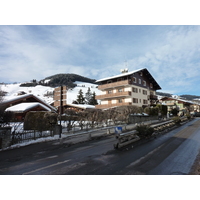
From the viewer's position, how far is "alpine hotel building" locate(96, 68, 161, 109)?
1481 inches

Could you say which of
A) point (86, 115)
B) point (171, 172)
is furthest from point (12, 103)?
point (171, 172)

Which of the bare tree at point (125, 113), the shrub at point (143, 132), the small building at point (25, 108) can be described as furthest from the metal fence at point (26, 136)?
the bare tree at point (125, 113)

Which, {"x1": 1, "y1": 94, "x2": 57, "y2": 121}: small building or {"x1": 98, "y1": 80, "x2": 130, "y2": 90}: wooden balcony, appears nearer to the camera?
{"x1": 1, "y1": 94, "x2": 57, "y2": 121}: small building

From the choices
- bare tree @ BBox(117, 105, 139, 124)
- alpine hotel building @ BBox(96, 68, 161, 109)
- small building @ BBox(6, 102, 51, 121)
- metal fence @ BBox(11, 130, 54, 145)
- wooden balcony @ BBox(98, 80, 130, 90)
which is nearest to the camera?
metal fence @ BBox(11, 130, 54, 145)

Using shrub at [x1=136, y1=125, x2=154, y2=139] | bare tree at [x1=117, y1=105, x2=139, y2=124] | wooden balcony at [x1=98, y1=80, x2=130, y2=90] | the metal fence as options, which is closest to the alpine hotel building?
wooden balcony at [x1=98, y1=80, x2=130, y2=90]

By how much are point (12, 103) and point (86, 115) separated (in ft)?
62.5

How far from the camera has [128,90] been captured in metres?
37.9

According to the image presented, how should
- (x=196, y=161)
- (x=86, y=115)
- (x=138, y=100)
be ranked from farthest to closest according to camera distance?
(x=138, y=100), (x=86, y=115), (x=196, y=161)

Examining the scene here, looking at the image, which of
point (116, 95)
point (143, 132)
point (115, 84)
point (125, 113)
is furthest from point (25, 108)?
point (115, 84)

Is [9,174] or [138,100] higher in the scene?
[138,100]

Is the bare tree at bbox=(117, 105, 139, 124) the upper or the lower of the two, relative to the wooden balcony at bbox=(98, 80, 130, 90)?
lower

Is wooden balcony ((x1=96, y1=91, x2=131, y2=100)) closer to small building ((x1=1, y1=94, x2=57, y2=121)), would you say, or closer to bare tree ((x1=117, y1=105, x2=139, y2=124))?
bare tree ((x1=117, y1=105, x2=139, y2=124))
